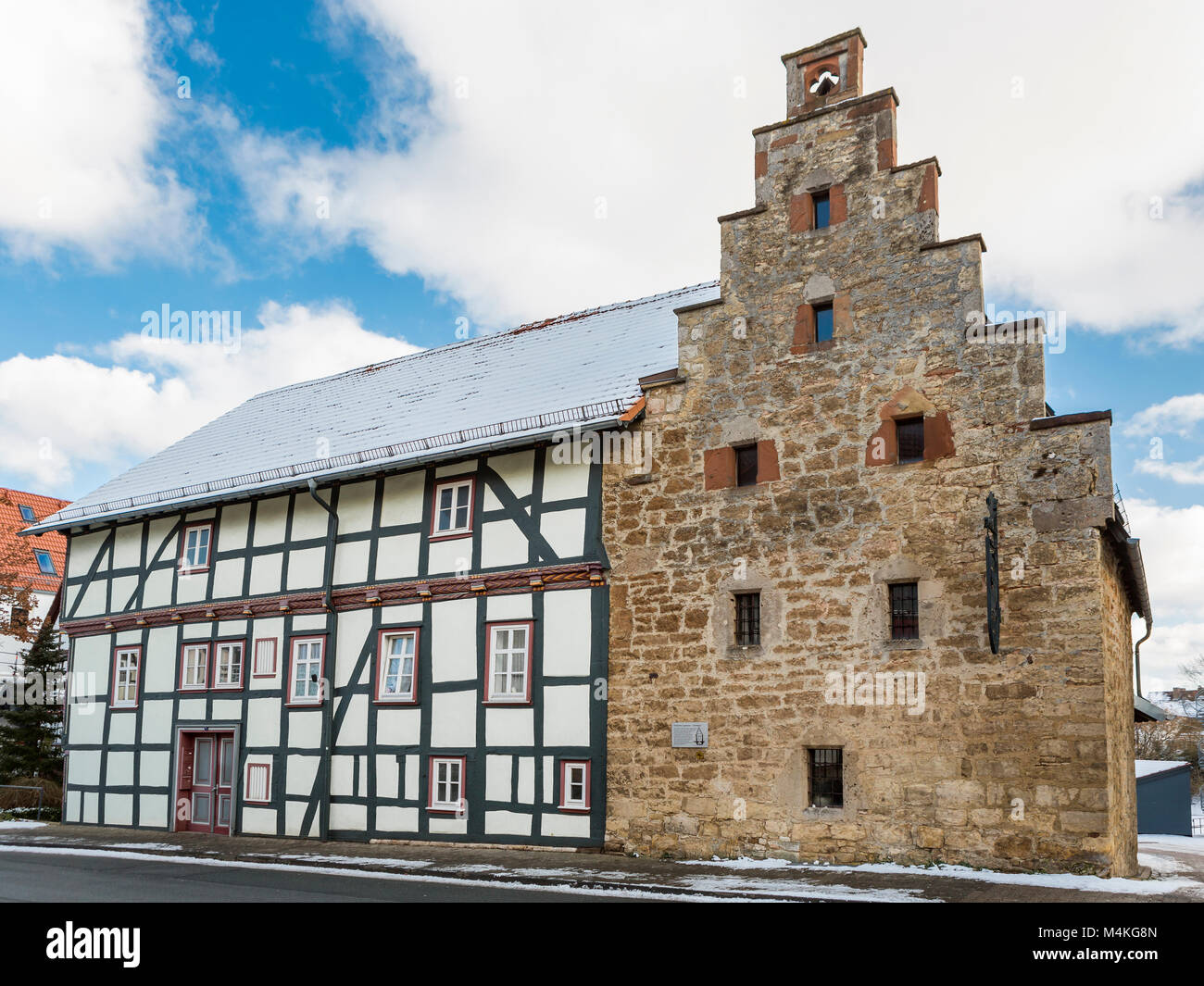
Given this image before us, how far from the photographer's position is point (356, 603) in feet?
60.9

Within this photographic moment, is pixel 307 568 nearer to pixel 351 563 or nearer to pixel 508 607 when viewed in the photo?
pixel 351 563

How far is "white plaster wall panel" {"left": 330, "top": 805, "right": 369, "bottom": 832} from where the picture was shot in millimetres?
17828

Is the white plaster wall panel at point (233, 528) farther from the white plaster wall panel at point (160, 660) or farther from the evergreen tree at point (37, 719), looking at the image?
the evergreen tree at point (37, 719)

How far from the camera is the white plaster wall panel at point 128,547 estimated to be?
22.2m

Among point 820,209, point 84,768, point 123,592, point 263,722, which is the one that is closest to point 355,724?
point 263,722

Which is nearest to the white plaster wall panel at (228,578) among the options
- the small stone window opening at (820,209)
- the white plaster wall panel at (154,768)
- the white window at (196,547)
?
the white window at (196,547)

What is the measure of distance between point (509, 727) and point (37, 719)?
1597 centimetres

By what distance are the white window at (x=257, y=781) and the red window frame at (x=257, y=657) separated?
4.95 feet

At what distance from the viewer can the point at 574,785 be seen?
1570 cm

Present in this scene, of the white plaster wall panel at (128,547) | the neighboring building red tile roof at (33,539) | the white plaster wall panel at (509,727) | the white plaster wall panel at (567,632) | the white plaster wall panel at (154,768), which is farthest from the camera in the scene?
the neighboring building red tile roof at (33,539)

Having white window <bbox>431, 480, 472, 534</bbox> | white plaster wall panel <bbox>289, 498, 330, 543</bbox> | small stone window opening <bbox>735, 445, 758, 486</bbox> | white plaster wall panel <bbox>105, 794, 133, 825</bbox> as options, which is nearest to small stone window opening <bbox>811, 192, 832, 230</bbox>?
small stone window opening <bbox>735, 445, 758, 486</bbox>
